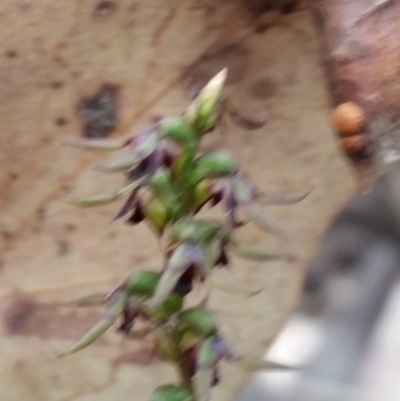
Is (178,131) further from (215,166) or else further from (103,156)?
(103,156)

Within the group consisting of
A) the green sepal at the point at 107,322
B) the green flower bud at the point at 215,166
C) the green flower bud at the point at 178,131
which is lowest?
the green sepal at the point at 107,322

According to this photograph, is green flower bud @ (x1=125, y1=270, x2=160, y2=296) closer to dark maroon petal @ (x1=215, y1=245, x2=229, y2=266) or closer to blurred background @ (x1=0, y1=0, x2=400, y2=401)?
dark maroon petal @ (x1=215, y1=245, x2=229, y2=266)

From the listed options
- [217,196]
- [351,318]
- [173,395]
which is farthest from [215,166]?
[351,318]

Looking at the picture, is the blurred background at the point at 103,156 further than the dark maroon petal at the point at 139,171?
Yes

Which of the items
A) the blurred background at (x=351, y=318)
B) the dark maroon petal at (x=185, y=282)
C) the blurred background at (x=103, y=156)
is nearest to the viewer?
the dark maroon petal at (x=185, y=282)

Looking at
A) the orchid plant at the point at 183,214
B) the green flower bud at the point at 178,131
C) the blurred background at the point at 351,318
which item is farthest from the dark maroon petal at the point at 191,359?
the blurred background at the point at 351,318

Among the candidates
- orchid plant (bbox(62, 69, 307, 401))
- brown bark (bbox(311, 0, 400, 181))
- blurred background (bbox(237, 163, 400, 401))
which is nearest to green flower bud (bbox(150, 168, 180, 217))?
orchid plant (bbox(62, 69, 307, 401))

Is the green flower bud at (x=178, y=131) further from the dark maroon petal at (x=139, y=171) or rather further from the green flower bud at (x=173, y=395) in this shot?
the green flower bud at (x=173, y=395)
